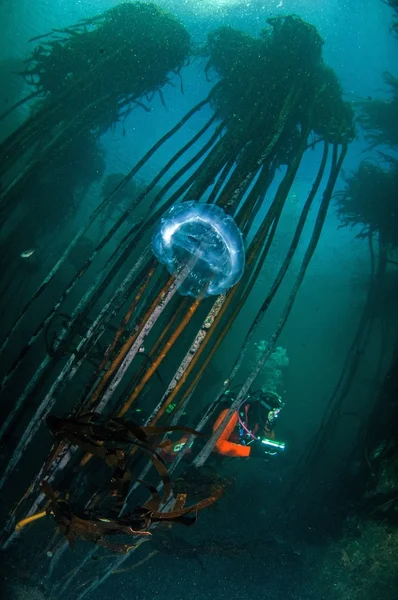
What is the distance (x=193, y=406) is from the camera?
500 inches

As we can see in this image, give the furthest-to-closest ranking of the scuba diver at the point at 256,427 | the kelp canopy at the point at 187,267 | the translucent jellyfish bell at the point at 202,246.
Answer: the scuba diver at the point at 256,427 < the kelp canopy at the point at 187,267 < the translucent jellyfish bell at the point at 202,246

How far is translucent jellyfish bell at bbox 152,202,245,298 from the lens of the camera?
2326 millimetres

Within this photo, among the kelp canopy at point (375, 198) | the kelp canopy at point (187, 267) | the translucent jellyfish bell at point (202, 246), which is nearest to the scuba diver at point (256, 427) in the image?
the kelp canopy at point (187, 267)

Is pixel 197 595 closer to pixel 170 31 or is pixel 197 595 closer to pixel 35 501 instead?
pixel 35 501

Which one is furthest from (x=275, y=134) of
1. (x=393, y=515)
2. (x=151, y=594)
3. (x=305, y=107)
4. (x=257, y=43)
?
(x=393, y=515)

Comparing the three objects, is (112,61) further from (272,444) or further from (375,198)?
(272,444)

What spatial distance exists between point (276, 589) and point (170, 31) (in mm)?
11063

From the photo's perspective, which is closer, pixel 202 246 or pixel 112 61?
pixel 202 246

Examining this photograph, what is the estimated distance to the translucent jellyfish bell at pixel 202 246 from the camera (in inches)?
91.6

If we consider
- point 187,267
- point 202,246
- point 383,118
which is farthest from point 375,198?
point 187,267

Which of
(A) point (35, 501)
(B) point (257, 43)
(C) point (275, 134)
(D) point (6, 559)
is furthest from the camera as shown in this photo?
(B) point (257, 43)

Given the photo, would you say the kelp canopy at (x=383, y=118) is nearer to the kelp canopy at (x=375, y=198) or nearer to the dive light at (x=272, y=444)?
the kelp canopy at (x=375, y=198)

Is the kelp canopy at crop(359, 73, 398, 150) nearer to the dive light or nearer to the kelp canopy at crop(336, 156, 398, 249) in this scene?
the kelp canopy at crop(336, 156, 398, 249)

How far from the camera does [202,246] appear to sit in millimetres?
2352
